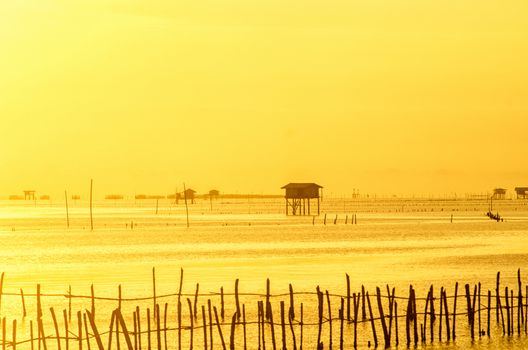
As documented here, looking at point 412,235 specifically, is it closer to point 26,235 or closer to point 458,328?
point 26,235

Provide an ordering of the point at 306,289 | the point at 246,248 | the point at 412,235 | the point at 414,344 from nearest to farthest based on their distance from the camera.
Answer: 1. the point at 414,344
2. the point at 306,289
3. the point at 246,248
4. the point at 412,235

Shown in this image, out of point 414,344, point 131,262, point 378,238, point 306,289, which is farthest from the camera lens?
point 378,238

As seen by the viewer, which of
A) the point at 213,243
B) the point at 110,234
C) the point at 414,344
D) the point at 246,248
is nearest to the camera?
the point at 414,344

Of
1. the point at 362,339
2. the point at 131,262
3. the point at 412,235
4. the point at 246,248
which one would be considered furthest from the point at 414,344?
the point at 412,235

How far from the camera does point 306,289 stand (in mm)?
48375

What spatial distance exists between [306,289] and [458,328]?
15.2 metres

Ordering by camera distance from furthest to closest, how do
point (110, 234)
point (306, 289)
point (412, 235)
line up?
point (110, 234) → point (412, 235) → point (306, 289)

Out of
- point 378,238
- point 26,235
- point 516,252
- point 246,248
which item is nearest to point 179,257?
point 246,248

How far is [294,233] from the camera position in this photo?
4594 inches

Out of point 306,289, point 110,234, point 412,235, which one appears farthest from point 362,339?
point 110,234

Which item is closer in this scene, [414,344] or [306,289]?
[414,344]

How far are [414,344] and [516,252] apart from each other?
5042cm

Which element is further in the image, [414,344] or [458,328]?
[458,328]

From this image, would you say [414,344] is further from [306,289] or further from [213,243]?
[213,243]
